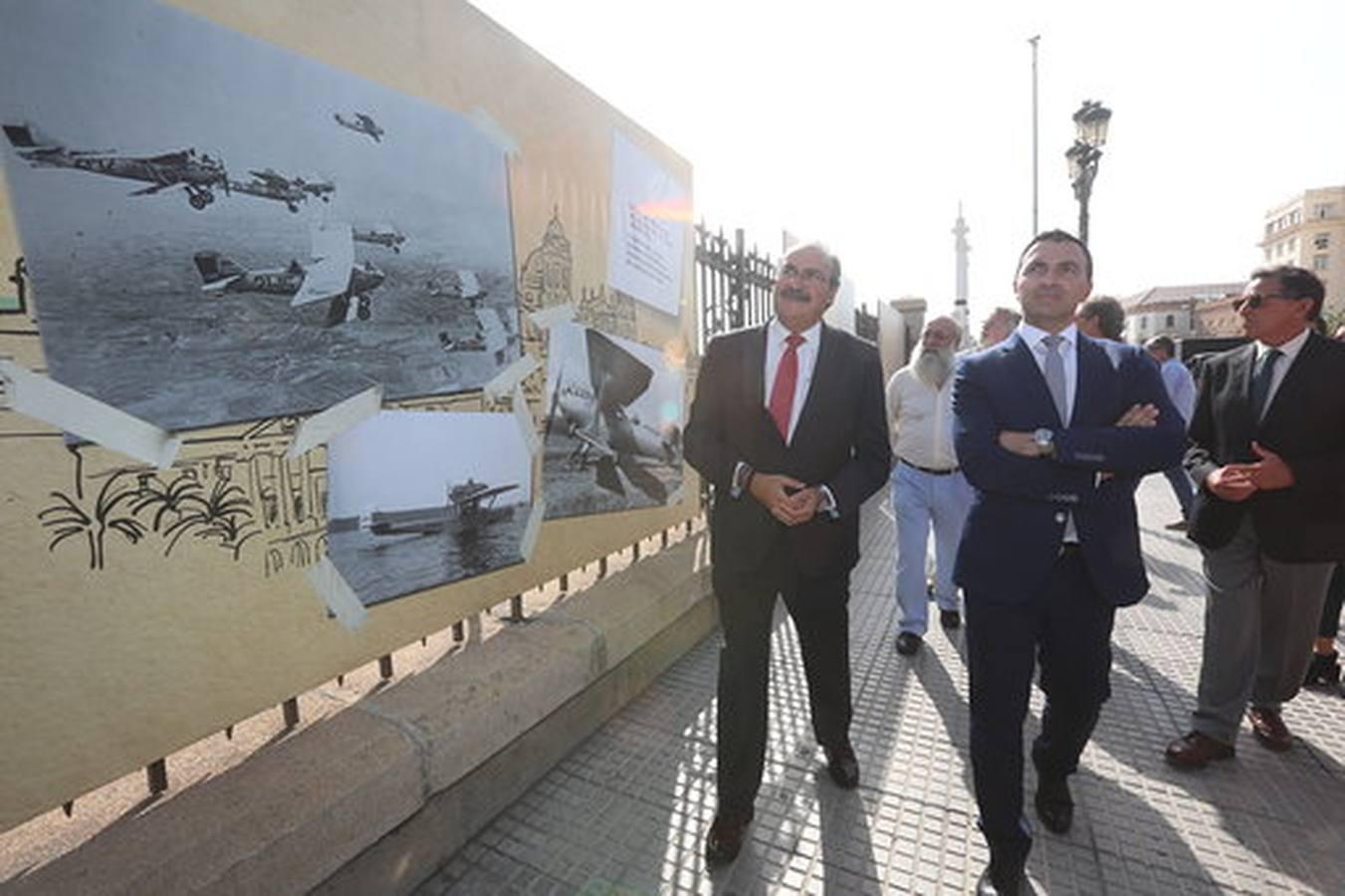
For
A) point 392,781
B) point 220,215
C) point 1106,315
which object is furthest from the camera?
point 1106,315

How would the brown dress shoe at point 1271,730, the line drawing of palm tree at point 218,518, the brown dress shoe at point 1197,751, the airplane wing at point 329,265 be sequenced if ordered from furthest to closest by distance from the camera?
the brown dress shoe at point 1271,730 → the brown dress shoe at point 1197,751 → the airplane wing at point 329,265 → the line drawing of palm tree at point 218,518

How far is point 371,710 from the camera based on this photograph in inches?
89.0

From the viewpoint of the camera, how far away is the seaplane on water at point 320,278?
185 centimetres

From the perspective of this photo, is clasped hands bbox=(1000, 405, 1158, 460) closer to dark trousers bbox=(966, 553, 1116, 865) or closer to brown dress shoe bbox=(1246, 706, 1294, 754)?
dark trousers bbox=(966, 553, 1116, 865)

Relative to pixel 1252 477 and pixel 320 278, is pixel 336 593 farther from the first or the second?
pixel 1252 477

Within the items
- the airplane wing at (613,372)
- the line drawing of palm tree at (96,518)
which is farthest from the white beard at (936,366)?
the line drawing of palm tree at (96,518)

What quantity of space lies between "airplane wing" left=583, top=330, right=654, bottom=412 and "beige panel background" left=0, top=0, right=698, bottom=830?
505 millimetres

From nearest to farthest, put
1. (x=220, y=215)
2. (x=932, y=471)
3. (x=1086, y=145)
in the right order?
(x=220, y=215)
(x=932, y=471)
(x=1086, y=145)

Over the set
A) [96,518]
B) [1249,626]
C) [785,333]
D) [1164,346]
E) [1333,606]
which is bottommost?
[1333,606]

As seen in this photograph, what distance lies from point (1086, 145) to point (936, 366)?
7773mm

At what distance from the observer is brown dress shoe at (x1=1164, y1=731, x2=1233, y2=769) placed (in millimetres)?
2742

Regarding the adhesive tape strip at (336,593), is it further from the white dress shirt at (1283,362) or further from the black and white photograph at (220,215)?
the white dress shirt at (1283,362)

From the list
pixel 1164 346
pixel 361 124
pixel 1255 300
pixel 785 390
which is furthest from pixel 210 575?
pixel 1164 346

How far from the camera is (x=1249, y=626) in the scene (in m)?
2.77
